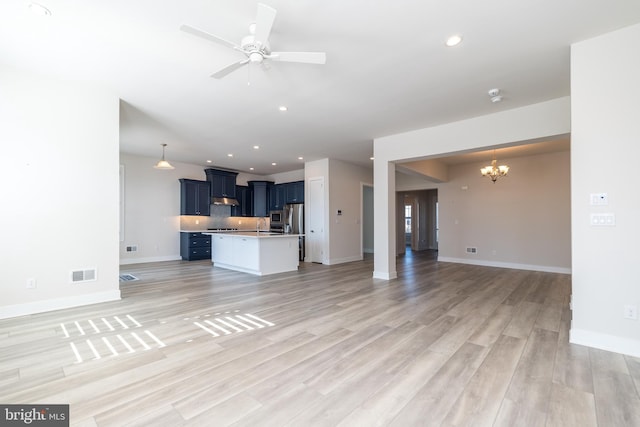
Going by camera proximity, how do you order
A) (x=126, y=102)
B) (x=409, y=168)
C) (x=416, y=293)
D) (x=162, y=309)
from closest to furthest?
1. (x=162, y=309)
2. (x=126, y=102)
3. (x=416, y=293)
4. (x=409, y=168)

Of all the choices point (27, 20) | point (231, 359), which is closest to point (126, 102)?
point (27, 20)

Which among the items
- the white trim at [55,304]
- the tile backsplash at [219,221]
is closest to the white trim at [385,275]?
the white trim at [55,304]

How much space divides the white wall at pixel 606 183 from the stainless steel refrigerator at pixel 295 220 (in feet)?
21.1

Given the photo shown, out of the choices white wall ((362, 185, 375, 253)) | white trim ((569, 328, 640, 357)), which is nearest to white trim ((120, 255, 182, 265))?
white wall ((362, 185, 375, 253))

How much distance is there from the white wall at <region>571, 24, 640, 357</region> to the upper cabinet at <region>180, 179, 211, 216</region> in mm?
8418

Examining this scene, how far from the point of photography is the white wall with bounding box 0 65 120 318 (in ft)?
10.9

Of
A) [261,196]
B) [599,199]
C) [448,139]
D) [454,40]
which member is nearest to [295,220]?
[261,196]

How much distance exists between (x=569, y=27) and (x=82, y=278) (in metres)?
5.99

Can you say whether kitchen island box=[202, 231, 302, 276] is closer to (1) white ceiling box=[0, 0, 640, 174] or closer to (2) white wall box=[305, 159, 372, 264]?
(2) white wall box=[305, 159, 372, 264]

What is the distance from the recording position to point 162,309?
3678 millimetres

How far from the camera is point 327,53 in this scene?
288 cm

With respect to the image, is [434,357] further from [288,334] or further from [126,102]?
[126,102]

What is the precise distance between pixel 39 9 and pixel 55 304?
3.22m

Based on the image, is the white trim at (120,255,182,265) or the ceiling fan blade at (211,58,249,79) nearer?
the ceiling fan blade at (211,58,249,79)
